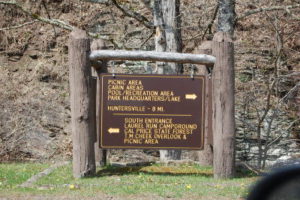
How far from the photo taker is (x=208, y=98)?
9688mm

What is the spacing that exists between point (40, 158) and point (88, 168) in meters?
6.82

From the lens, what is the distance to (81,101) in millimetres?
8930

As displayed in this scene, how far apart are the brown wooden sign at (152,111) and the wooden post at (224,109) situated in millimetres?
352

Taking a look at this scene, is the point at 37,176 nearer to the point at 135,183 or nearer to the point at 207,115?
the point at 135,183

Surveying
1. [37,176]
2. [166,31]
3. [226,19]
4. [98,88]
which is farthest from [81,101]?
[226,19]

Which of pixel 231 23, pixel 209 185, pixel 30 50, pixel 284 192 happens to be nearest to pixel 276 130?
pixel 231 23

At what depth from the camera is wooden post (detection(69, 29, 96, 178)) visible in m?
8.93

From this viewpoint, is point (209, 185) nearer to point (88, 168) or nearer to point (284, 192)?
point (88, 168)

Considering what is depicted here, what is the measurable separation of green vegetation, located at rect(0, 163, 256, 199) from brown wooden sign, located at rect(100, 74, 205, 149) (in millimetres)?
609

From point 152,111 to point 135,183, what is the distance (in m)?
1.41

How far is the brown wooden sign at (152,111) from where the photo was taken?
30.5ft

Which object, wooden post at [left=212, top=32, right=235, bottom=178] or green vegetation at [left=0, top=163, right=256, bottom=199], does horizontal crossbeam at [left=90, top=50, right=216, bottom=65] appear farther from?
green vegetation at [left=0, top=163, right=256, bottom=199]

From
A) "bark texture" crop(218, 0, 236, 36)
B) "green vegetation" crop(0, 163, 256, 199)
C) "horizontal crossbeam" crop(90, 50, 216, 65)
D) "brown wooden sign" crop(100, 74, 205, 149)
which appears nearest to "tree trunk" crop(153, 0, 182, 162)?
"bark texture" crop(218, 0, 236, 36)

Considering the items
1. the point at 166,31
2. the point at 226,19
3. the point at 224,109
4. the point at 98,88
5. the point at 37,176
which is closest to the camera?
the point at 224,109
